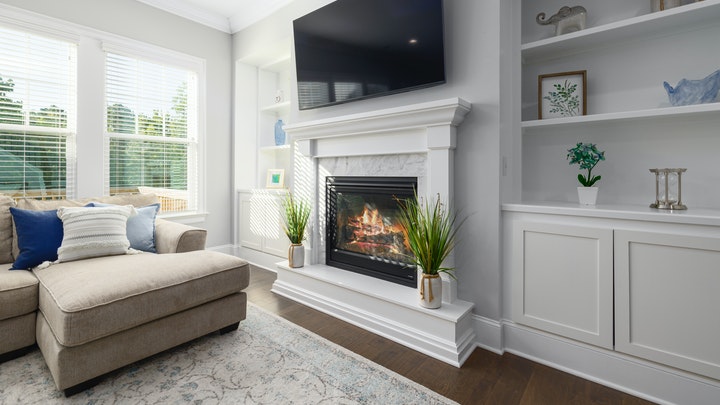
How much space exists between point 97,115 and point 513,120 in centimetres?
349

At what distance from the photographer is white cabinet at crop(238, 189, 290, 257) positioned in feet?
11.4

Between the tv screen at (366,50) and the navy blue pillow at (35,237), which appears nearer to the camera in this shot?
the navy blue pillow at (35,237)

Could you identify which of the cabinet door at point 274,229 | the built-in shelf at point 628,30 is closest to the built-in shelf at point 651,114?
the built-in shelf at point 628,30

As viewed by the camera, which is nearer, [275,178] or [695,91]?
[695,91]

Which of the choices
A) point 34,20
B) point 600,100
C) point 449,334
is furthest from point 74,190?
point 600,100

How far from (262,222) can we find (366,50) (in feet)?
6.95

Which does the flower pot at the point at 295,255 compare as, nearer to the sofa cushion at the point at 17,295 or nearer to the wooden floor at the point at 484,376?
the wooden floor at the point at 484,376

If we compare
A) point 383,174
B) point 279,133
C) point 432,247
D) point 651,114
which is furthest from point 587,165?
point 279,133

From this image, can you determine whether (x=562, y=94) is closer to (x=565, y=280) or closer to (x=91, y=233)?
(x=565, y=280)

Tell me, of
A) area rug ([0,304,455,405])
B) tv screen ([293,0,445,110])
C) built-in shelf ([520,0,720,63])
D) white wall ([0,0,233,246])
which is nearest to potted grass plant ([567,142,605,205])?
built-in shelf ([520,0,720,63])

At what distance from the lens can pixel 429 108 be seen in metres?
2.00

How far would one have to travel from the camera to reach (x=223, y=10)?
3.66 meters

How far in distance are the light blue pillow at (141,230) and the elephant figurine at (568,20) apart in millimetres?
3027

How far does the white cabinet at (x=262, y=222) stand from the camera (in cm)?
346
